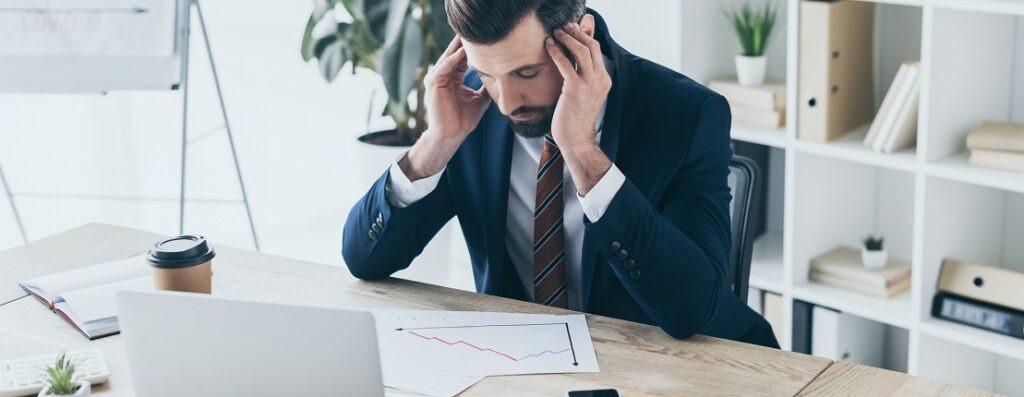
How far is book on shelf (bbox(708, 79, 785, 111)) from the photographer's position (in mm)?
2918

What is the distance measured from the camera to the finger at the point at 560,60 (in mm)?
1816

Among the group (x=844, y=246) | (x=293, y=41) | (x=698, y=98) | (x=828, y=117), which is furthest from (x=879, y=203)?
(x=293, y=41)

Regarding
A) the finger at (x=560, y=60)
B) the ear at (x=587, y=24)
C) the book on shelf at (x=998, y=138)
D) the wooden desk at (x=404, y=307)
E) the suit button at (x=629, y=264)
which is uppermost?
the ear at (x=587, y=24)

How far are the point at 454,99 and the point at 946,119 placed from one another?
1.18 m

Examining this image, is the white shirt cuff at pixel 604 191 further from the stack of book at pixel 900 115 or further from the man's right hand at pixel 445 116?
the stack of book at pixel 900 115

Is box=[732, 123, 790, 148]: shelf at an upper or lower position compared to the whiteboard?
lower

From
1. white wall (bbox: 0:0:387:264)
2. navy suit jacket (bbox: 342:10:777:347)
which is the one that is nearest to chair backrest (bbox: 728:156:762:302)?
navy suit jacket (bbox: 342:10:777:347)

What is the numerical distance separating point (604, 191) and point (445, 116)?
1.06ft

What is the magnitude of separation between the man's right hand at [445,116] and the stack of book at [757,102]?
42.6 inches

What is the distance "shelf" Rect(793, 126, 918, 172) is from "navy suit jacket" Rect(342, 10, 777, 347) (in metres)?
0.78

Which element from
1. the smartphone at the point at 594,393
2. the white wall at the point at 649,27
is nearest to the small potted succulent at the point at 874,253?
the white wall at the point at 649,27

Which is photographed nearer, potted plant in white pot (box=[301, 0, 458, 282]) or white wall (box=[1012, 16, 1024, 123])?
white wall (box=[1012, 16, 1024, 123])

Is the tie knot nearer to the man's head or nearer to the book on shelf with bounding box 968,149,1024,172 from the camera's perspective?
the man's head

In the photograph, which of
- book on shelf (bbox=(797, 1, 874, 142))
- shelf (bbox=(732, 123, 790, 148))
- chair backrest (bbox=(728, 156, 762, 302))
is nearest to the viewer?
chair backrest (bbox=(728, 156, 762, 302))
